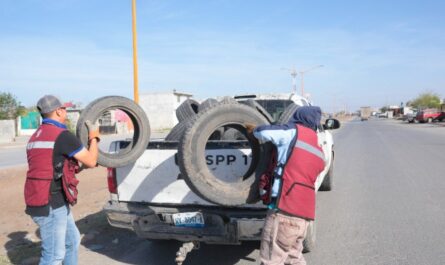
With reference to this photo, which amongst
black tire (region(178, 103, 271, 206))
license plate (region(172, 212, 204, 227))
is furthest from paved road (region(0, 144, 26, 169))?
black tire (region(178, 103, 271, 206))

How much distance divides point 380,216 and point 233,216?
3.49 meters

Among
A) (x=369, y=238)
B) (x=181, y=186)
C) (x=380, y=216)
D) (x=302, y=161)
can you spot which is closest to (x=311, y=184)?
(x=302, y=161)

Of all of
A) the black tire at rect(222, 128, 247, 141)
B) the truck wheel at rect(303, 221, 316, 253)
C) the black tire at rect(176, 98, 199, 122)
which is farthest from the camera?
the black tire at rect(176, 98, 199, 122)

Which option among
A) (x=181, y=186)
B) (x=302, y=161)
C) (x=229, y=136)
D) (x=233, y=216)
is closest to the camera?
(x=302, y=161)

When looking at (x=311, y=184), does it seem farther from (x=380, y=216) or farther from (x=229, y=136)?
(x=380, y=216)

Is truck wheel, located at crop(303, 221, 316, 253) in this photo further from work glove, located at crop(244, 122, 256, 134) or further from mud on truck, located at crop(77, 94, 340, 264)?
work glove, located at crop(244, 122, 256, 134)

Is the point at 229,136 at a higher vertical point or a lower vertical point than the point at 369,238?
higher

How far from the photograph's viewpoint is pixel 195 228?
4.36m

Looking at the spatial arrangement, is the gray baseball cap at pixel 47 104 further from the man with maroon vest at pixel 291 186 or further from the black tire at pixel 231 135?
the black tire at pixel 231 135

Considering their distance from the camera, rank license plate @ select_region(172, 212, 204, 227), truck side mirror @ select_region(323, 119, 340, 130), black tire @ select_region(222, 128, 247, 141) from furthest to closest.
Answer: truck side mirror @ select_region(323, 119, 340, 130), black tire @ select_region(222, 128, 247, 141), license plate @ select_region(172, 212, 204, 227)

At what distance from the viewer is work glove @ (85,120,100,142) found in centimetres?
397

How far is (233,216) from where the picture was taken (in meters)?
4.33

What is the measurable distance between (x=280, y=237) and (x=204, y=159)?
38.9 inches

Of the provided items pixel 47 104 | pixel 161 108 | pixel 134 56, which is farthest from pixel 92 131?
pixel 161 108
